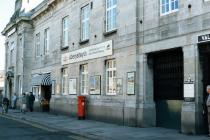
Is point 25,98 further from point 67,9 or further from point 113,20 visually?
point 113,20

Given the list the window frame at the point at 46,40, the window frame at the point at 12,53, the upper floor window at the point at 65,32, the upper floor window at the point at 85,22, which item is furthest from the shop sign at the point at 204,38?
the window frame at the point at 12,53

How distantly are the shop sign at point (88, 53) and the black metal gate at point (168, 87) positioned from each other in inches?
148

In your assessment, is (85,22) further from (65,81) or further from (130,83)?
(130,83)

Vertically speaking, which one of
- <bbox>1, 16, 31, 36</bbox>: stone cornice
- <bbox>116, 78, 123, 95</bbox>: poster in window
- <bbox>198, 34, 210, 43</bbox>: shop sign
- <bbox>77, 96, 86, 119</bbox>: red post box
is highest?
<bbox>1, 16, 31, 36</bbox>: stone cornice

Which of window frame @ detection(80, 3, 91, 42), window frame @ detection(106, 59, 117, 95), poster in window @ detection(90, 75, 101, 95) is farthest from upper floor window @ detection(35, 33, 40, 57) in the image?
window frame @ detection(106, 59, 117, 95)

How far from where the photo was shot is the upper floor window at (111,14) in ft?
69.3

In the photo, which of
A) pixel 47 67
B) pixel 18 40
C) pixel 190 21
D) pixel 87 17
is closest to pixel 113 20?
pixel 87 17

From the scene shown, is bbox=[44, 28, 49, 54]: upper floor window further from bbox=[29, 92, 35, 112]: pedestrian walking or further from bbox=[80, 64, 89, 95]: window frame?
bbox=[80, 64, 89, 95]: window frame

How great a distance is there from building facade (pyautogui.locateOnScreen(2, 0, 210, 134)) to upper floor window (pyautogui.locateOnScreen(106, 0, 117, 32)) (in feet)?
0.18

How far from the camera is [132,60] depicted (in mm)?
18781

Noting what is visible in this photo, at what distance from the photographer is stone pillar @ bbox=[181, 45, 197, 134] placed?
14602 mm

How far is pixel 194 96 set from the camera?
48.4 ft

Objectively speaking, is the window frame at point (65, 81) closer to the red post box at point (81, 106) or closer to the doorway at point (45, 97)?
the red post box at point (81, 106)

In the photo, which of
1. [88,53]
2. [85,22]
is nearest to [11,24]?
[85,22]
